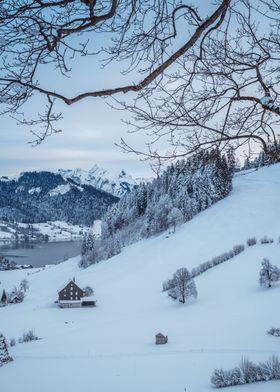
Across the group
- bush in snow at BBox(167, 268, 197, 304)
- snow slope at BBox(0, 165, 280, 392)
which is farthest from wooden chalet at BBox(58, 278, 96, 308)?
bush in snow at BBox(167, 268, 197, 304)

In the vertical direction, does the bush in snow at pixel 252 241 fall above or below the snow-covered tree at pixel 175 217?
below

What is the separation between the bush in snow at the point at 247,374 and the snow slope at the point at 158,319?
1.11ft

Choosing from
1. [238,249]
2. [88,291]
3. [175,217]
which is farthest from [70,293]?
[175,217]

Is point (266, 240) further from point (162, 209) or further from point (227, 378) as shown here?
point (227, 378)

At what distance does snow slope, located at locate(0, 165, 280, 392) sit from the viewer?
9.66 m

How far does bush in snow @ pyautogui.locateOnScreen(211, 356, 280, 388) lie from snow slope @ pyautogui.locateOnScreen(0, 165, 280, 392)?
34 centimetres

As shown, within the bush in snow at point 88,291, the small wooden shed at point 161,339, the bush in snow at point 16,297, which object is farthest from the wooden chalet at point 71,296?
the small wooden shed at point 161,339

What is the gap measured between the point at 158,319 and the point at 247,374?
1175 centimetres

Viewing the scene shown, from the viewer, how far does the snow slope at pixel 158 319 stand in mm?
9664

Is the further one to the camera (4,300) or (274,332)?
(4,300)

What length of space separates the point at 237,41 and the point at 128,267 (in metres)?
30.9

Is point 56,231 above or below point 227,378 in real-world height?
below

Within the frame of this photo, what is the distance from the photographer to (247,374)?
7.29 meters

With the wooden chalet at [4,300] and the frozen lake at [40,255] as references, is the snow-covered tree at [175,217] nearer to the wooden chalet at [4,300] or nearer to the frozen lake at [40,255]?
the wooden chalet at [4,300]
